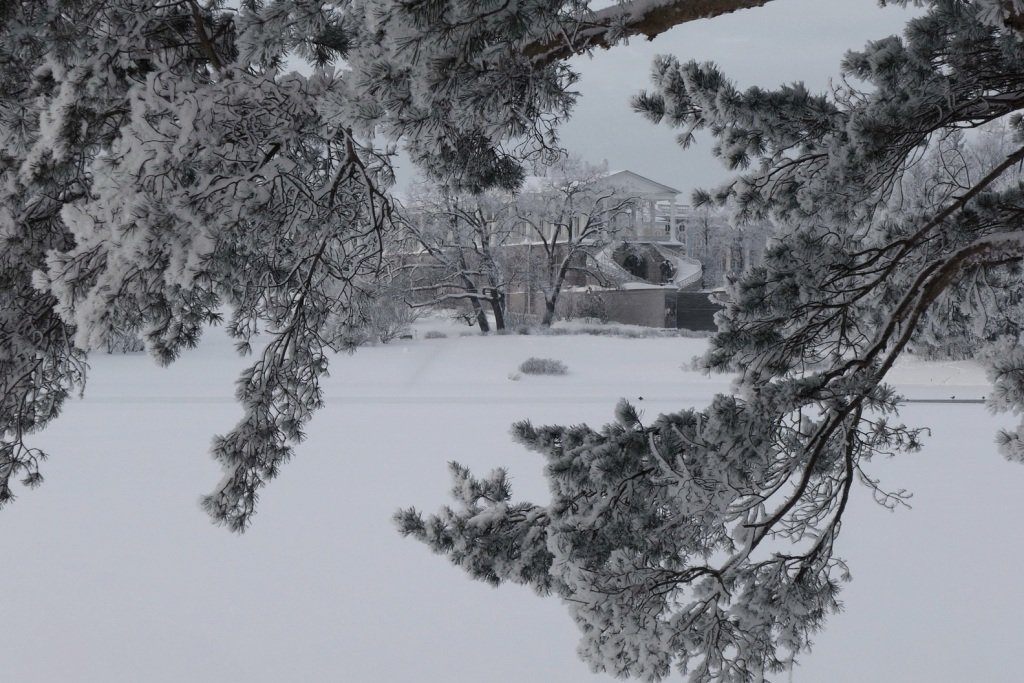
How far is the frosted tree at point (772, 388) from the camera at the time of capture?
3387 millimetres

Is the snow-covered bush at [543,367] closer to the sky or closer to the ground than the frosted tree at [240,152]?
closer to the ground

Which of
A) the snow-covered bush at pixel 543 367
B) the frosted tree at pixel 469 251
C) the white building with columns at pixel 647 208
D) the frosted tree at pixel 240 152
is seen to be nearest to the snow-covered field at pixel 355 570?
the frosted tree at pixel 240 152

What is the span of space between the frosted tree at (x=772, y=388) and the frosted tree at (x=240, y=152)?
3.04 ft

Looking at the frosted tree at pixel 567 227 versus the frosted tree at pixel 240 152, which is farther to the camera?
the frosted tree at pixel 567 227

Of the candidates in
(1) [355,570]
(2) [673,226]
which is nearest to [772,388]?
(1) [355,570]

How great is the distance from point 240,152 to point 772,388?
2084mm

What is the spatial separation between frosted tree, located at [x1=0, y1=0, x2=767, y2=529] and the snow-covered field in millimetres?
3097

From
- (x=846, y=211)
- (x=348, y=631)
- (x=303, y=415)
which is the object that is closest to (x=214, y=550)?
(x=348, y=631)

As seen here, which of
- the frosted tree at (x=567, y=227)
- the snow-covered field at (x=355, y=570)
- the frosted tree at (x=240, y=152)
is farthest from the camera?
the frosted tree at (x=567, y=227)

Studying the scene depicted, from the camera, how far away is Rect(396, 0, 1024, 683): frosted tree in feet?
11.1

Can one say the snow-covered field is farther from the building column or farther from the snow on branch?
the building column

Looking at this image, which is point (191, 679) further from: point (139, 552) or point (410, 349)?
point (410, 349)

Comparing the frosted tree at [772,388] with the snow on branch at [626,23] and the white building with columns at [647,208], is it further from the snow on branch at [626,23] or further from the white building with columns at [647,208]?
the white building with columns at [647,208]

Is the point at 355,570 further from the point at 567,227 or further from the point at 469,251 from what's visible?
the point at 567,227
